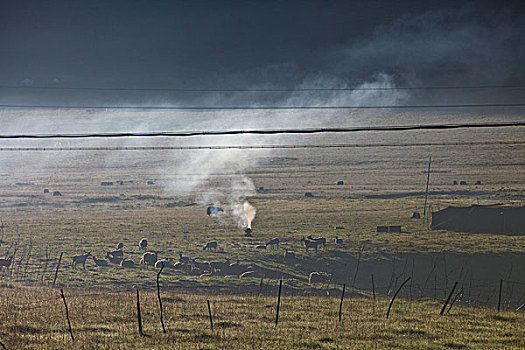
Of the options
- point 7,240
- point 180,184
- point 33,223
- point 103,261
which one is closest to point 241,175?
point 180,184

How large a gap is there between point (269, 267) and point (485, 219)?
26.0 m

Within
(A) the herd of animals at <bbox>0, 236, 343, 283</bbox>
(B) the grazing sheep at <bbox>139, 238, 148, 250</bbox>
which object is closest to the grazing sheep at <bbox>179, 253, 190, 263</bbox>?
(A) the herd of animals at <bbox>0, 236, 343, 283</bbox>

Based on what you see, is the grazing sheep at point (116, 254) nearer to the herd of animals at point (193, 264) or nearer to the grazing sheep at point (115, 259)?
the herd of animals at point (193, 264)

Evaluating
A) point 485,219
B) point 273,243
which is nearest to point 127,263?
point 273,243

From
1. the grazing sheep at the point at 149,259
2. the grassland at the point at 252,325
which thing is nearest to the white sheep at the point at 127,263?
the grazing sheep at the point at 149,259

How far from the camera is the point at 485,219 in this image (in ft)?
184

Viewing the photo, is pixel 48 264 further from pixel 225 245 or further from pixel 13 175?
pixel 13 175

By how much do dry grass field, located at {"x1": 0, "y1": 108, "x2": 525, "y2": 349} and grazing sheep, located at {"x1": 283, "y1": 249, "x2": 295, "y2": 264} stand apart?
0.57 m

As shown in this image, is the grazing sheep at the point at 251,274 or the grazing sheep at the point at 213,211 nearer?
the grazing sheep at the point at 251,274

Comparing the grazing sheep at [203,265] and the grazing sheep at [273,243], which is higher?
the grazing sheep at [273,243]

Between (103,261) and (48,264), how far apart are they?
3796mm

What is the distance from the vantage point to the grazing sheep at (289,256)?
42719 mm

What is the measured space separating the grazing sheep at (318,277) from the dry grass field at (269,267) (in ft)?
2.03

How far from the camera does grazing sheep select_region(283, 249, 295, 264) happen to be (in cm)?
4272
